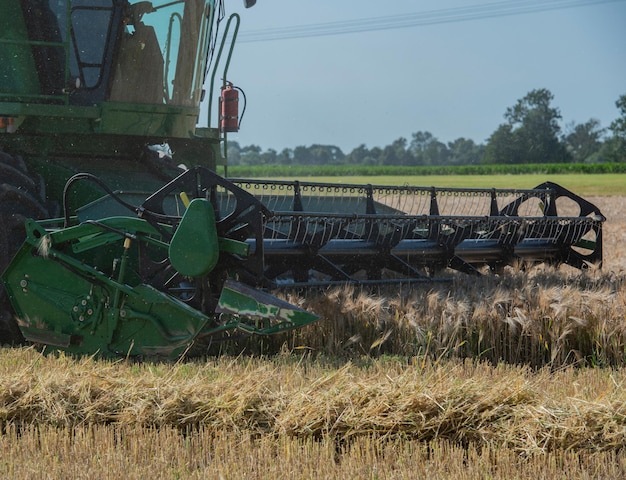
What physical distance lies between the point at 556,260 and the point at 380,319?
2.47 meters

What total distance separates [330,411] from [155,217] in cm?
151

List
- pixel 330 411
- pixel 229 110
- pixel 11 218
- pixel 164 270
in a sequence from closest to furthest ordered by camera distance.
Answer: pixel 330 411, pixel 164 270, pixel 11 218, pixel 229 110

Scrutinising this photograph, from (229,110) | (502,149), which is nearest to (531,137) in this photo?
(502,149)

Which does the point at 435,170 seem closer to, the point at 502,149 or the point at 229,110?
the point at 502,149

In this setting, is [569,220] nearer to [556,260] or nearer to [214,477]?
[556,260]

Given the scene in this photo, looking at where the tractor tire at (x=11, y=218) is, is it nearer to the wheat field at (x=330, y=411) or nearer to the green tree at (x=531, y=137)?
the wheat field at (x=330, y=411)

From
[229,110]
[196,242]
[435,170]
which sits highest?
[229,110]

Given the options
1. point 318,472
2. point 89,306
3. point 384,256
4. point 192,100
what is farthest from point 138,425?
point 192,100

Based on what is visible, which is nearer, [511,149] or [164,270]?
[164,270]

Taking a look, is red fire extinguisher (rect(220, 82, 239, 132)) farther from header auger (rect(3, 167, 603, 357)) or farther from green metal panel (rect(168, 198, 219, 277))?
green metal panel (rect(168, 198, 219, 277))

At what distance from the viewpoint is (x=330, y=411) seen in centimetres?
327

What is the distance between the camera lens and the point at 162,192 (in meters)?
4.36

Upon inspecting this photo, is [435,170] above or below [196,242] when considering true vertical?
below

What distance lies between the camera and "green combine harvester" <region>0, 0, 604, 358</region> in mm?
4227
